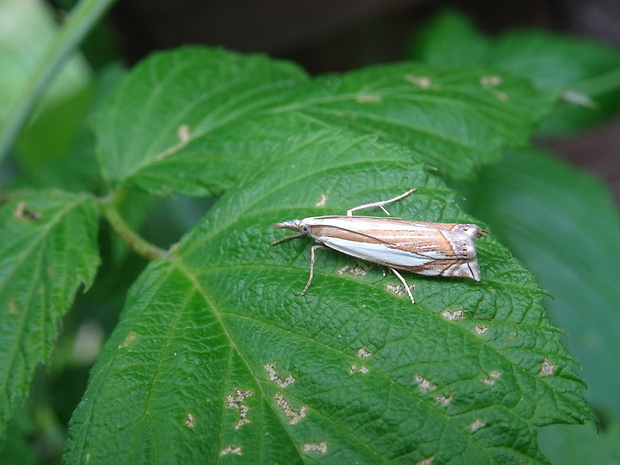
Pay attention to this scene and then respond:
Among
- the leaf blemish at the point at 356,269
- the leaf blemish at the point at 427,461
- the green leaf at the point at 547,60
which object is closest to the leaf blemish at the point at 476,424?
the leaf blemish at the point at 427,461

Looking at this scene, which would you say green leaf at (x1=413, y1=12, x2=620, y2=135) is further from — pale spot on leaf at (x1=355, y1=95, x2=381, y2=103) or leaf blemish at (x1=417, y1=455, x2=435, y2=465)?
leaf blemish at (x1=417, y1=455, x2=435, y2=465)

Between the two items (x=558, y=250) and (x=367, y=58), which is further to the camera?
(x=367, y=58)

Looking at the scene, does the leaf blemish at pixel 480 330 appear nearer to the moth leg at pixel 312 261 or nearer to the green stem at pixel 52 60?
the moth leg at pixel 312 261

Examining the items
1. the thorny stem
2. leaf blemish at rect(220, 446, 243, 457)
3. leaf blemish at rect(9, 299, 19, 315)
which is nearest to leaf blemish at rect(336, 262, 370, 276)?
leaf blemish at rect(220, 446, 243, 457)

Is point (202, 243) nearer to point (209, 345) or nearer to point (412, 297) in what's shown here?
point (209, 345)

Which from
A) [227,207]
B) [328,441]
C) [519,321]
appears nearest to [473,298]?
[519,321]
